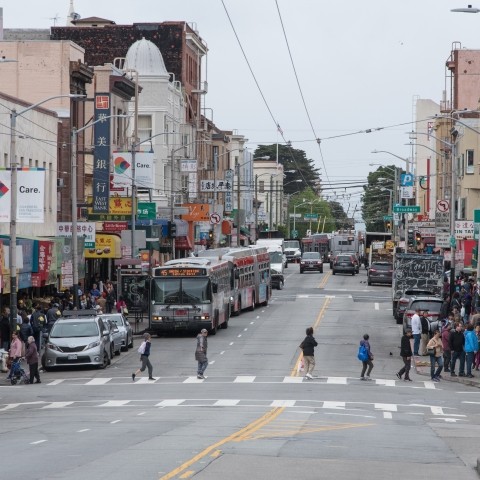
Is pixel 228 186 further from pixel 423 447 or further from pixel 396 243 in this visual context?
pixel 423 447

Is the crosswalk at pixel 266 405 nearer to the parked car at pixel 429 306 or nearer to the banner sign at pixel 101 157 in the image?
the parked car at pixel 429 306

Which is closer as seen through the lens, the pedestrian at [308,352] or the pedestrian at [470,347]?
the pedestrian at [308,352]

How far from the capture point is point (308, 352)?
36625 millimetres

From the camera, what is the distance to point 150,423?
24719 mm

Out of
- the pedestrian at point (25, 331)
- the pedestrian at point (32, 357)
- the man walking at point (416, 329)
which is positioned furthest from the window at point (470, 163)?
the pedestrian at point (32, 357)

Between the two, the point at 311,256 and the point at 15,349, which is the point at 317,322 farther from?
the point at 311,256

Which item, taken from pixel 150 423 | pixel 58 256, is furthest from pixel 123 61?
pixel 150 423

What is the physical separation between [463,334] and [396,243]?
7203 centimetres

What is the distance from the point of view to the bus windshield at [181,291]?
4975 cm

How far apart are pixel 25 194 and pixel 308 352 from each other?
9.66 meters

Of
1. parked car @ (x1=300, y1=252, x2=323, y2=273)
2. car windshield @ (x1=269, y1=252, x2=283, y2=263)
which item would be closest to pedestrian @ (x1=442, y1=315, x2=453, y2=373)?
car windshield @ (x1=269, y1=252, x2=283, y2=263)

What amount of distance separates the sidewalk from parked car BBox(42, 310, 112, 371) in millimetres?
9868

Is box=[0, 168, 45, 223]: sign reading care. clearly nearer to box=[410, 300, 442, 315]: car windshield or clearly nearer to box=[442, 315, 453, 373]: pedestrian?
box=[442, 315, 453, 373]: pedestrian

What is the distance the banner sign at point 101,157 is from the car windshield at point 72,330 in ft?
75.1
